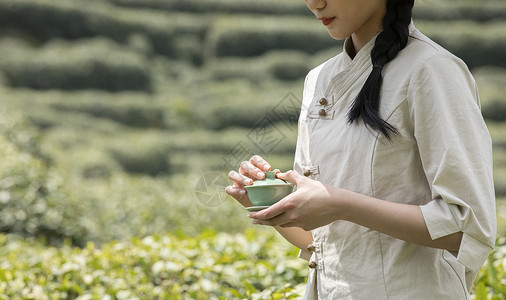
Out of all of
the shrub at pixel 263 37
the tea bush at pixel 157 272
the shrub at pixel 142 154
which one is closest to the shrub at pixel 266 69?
the shrub at pixel 263 37

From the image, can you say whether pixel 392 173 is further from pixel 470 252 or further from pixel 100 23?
pixel 100 23

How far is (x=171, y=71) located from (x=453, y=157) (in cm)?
1276

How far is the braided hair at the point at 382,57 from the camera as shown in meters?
0.71

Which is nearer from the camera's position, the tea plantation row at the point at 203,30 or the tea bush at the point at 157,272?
the tea bush at the point at 157,272

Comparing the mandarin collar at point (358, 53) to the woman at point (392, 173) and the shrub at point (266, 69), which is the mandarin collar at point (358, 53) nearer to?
the woman at point (392, 173)

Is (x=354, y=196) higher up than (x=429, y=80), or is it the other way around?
(x=429, y=80)

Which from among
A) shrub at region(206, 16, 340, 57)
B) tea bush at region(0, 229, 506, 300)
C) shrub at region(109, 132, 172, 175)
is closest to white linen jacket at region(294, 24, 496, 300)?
tea bush at region(0, 229, 506, 300)

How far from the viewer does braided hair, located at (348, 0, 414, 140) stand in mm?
708

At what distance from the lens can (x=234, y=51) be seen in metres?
13.5

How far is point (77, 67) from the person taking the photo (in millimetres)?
11359

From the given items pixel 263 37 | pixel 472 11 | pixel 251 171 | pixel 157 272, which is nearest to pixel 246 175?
pixel 251 171

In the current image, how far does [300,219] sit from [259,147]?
294 millimetres

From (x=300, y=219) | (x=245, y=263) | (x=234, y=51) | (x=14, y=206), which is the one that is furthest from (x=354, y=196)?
(x=234, y=51)

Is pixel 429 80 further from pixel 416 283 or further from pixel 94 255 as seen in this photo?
pixel 94 255
